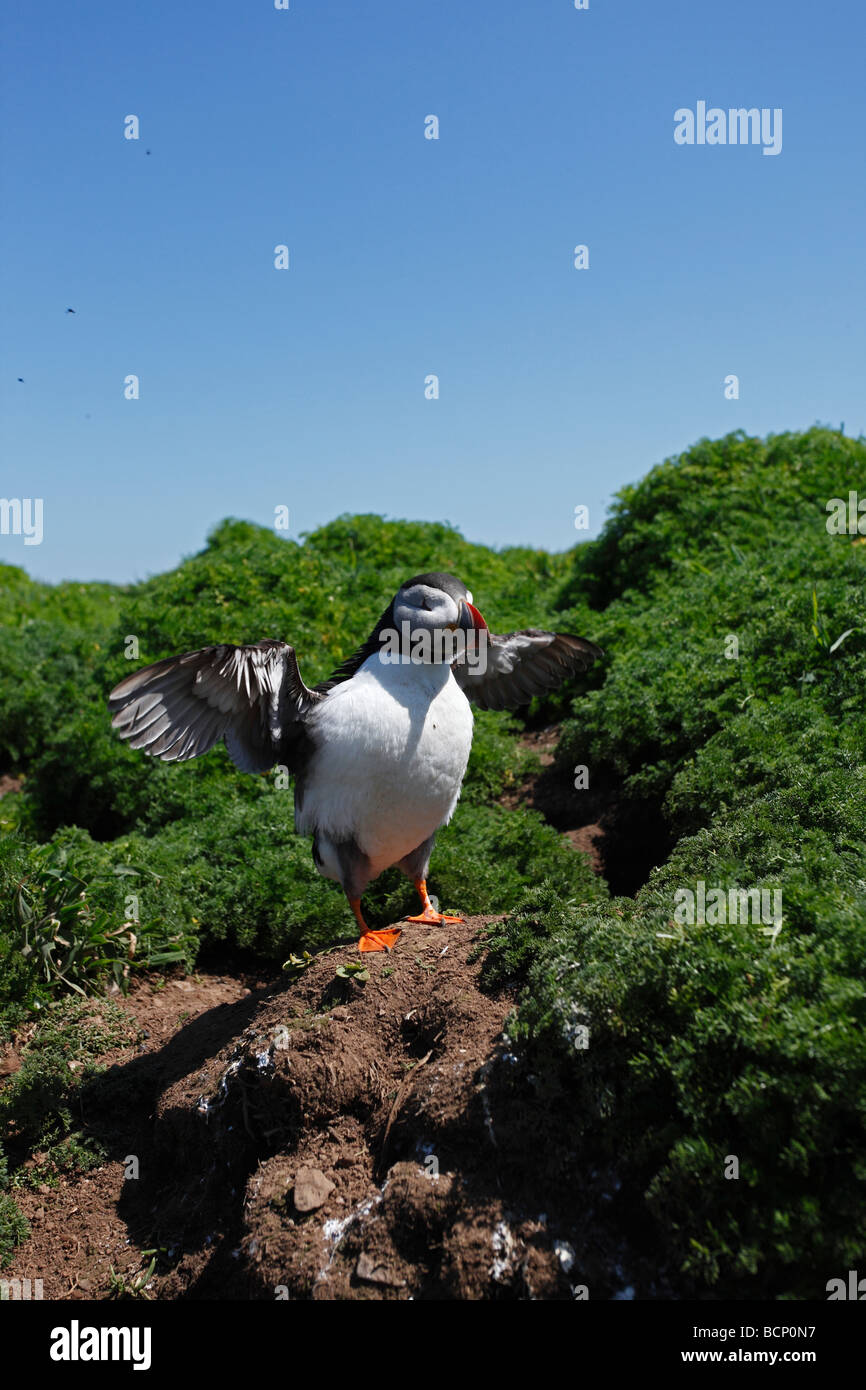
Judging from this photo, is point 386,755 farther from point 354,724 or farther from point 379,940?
point 379,940

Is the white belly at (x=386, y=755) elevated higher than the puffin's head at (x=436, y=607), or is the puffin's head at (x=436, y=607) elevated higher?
the puffin's head at (x=436, y=607)

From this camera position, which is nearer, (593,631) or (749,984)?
(749,984)

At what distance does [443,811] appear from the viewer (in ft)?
19.0

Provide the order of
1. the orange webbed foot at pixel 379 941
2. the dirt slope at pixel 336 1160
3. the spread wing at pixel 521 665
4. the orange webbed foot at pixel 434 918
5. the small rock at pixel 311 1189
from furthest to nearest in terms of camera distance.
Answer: the spread wing at pixel 521 665, the orange webbed foot at pixel 434 918, the orange webbed foot at pixel 379 941, the small rock at pixel 311 1189, the dirt slope at pixel 336 1160

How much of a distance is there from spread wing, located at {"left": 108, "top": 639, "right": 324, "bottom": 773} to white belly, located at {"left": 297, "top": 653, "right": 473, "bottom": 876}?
21 cm

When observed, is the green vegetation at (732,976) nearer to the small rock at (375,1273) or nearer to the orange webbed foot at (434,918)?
the small rock at (375,1273)

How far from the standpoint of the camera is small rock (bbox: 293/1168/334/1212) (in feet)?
13.2

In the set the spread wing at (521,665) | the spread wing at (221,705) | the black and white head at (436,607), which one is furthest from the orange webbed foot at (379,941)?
the spread wing at (521,665)

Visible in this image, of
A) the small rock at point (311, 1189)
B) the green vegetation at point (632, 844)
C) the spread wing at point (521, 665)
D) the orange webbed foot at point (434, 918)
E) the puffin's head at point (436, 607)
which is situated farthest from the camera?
the spread wing at point (521, 665)

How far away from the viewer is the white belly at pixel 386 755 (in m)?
5.42
